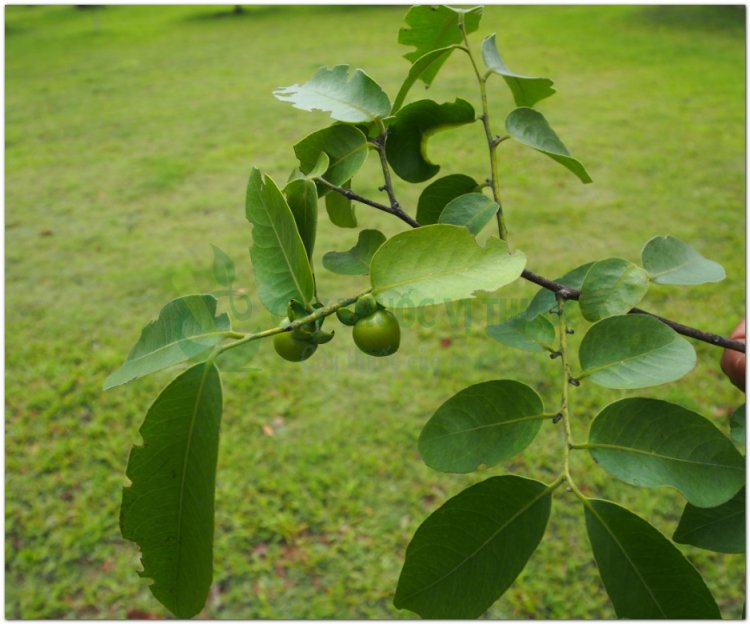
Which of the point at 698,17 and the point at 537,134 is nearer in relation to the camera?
the point at 537,134

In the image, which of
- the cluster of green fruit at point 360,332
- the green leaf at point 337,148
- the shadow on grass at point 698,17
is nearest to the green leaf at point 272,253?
the cluster of green fruit at point 360,332

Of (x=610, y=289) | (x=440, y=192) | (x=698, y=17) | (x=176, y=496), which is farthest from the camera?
(x=698, y=17)

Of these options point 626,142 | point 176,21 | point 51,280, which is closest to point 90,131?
point 51,280

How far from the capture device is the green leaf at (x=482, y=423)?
0.65 meters

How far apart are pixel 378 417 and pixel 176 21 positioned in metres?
10.0

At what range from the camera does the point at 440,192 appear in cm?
80

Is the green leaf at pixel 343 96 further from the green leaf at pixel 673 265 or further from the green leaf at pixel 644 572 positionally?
the green leaf at pixel 644 572

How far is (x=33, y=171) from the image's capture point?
539cm

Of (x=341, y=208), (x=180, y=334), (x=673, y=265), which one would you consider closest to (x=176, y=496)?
(x=180, y=334)

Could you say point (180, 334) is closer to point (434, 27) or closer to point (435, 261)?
point (435, 261)

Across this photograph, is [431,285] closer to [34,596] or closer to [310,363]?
[34,596]

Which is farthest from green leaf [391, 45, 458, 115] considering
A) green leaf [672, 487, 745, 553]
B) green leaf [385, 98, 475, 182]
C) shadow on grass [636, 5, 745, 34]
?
shadow on grass [636, 5, 745, 34]

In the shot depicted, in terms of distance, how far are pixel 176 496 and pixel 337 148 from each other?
0.39 m

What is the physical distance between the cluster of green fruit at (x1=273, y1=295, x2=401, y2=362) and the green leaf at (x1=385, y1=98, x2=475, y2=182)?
0.74ft
